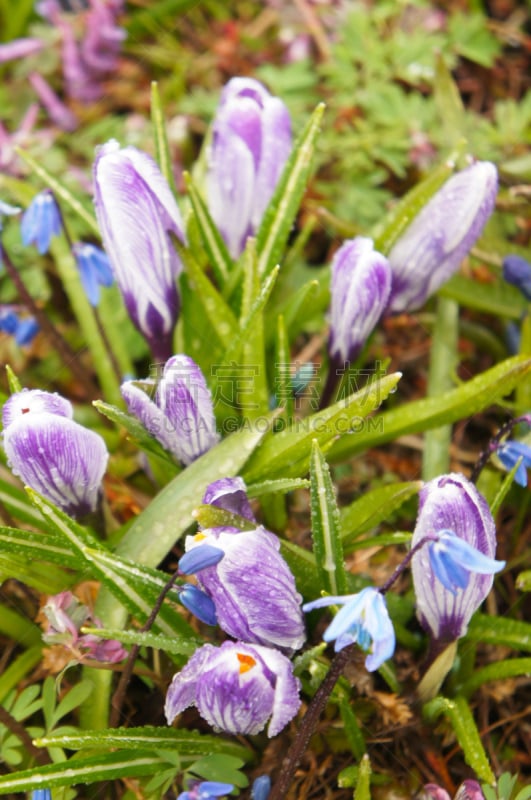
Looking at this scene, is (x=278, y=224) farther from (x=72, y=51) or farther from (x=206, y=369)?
(x=72, y=51)

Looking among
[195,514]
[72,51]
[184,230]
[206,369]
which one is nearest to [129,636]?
[195,514]

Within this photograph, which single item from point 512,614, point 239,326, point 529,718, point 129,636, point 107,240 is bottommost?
point 529,718

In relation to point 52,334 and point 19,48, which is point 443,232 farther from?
point 19,48

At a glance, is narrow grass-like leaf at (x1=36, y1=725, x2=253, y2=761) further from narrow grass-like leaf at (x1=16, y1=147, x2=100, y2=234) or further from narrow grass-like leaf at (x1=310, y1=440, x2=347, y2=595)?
narrow grass-like leaf at (x1=16, y1=147, x2=100, y2=234)

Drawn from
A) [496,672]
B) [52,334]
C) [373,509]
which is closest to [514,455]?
[373,509]

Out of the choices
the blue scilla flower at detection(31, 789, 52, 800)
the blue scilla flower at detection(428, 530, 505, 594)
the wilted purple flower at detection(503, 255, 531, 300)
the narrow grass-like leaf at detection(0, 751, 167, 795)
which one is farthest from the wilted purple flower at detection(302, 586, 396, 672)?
the wilted purple flower at detection(503, 255, 531, 300)
